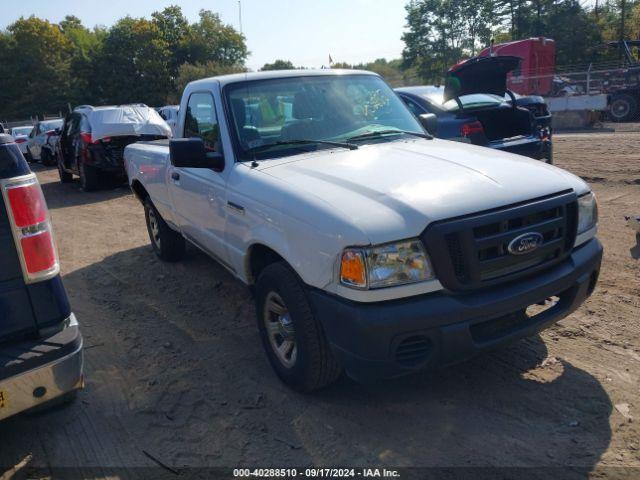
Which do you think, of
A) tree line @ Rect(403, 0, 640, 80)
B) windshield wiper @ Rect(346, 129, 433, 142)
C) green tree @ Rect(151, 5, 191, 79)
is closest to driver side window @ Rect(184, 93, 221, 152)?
windshield wiper @ Rect(346, 129, 433, 142)

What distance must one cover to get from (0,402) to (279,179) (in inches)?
72.7

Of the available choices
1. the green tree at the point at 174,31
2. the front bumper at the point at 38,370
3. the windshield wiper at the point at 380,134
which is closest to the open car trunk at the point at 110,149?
the windshield wiper at the point at 380,134

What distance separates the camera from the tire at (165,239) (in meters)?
6.07

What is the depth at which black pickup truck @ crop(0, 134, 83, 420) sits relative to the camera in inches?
98.6

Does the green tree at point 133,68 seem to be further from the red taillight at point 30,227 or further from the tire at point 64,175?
the red taillight at point 30,227

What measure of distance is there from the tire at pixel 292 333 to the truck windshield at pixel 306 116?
103 centimetres

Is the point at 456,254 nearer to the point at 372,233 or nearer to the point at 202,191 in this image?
the point at 372,233

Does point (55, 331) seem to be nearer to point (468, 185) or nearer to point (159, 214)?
point (468, 185)

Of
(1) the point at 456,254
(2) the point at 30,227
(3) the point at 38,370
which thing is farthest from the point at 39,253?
(1) the point at 456,254

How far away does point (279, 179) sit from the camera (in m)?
3.33

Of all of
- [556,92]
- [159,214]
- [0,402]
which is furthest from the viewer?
[556,92]

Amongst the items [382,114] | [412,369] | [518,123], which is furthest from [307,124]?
[518,123]

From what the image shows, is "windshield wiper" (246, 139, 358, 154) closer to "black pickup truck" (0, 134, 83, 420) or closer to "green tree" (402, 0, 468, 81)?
"black pickup truck" (0, 134, 83, 420)

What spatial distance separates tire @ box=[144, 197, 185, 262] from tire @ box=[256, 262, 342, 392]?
2856 millimetres
